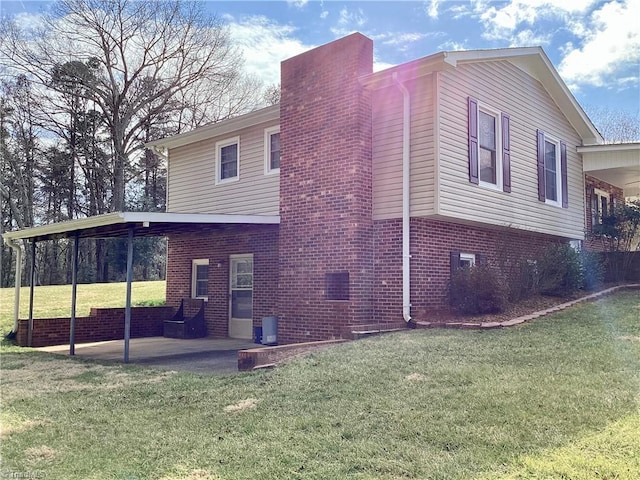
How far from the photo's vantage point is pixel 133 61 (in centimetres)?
3011

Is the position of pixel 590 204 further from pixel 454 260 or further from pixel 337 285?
pixel 337 285

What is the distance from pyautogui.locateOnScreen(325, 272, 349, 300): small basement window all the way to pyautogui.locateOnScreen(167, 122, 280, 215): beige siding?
2.62 meters

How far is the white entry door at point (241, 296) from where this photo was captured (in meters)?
13.4

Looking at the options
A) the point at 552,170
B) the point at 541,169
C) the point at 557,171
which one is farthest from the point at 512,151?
the point at 557,171

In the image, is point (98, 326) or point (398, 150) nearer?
point (398, 150)

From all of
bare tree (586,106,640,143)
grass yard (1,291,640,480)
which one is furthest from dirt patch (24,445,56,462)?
bare tree (586,106,640,143)

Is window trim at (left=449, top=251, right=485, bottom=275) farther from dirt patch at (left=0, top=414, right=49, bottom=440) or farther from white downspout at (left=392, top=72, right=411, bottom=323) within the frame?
dirt patch at (left=0, top=414, right=49, bottom=440)

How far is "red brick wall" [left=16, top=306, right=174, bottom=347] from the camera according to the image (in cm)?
1273

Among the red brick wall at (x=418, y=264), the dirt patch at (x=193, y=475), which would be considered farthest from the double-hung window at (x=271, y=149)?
the dirt patch at (x=193, y=475)

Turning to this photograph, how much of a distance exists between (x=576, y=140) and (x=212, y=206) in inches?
395

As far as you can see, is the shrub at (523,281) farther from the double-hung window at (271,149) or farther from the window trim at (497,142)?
the double-hung window at (271,149)

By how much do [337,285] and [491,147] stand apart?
4314 mm

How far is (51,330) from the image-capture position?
42.3 ft

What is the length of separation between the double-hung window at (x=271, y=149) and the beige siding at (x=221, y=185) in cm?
14
